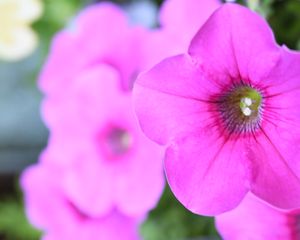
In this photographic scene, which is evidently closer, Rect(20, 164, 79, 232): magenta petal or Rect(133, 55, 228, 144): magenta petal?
Rect(133, 55, 228, 144): magenta petal

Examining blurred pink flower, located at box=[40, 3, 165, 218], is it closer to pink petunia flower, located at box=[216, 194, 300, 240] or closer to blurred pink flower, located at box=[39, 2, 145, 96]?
blurred pink flower, located at box=[39, 2, 145, 96]

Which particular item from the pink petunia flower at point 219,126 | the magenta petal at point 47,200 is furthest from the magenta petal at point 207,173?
the magenta petal at point 47,200

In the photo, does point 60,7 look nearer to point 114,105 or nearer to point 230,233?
point 114,105

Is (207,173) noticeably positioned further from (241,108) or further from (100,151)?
(100,151)

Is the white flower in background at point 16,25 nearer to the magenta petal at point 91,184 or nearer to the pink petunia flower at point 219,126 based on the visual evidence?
the magenta petal at point 91,184

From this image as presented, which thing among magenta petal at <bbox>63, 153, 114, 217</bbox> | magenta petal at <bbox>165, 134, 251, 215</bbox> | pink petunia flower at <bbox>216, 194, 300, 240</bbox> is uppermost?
magenta petal at <bbox>165, 134, 251, 215</bbox>

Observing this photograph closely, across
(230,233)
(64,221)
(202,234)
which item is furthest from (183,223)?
(230,233)

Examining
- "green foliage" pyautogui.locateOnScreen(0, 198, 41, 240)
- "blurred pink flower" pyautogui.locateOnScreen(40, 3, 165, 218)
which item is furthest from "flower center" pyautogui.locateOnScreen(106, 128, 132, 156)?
"green foliage" pyautogui.locateOnScreen(0, 198, 41, 240)
